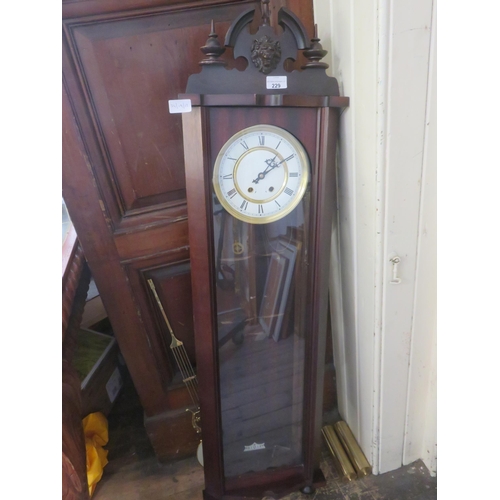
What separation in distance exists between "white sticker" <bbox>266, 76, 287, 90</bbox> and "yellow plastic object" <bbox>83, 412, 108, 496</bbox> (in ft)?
3.75

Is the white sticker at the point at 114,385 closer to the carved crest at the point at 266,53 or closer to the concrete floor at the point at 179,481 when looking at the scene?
the concrete floor at the point at 179,481

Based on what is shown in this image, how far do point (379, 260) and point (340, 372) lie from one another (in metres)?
0.51

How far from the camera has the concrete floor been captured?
106 cm

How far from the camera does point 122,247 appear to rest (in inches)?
38.0

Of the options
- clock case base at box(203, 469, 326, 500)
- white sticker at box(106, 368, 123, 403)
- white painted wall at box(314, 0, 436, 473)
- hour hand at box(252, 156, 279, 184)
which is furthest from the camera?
white sticker at box(106, 368, 123, 403)

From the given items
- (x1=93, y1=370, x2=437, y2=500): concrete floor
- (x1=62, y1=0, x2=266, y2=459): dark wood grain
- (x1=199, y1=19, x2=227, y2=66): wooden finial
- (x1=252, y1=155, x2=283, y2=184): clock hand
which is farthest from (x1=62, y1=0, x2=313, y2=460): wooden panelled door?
(x1=93, y1=370, x2=437, y2=500): concrete floor

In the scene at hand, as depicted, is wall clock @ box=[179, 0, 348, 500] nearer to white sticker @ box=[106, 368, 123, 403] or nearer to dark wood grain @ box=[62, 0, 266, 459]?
dark wood grain @ box=[62, 0, 266, 459]

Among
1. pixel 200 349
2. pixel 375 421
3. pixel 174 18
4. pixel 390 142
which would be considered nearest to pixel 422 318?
pixel 375 421

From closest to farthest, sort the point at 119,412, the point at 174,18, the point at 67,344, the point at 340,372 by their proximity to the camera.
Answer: the point at 174,18 → the point at 67,344 → the point at 340,372 → the point at 119,412

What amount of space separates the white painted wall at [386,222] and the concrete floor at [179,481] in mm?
45

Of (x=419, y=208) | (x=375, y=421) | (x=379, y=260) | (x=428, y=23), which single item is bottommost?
(x=375, y=421)

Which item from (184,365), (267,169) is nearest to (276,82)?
(267,169)

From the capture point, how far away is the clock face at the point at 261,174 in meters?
0.83

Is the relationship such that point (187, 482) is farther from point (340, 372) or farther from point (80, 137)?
point (80, 137)
